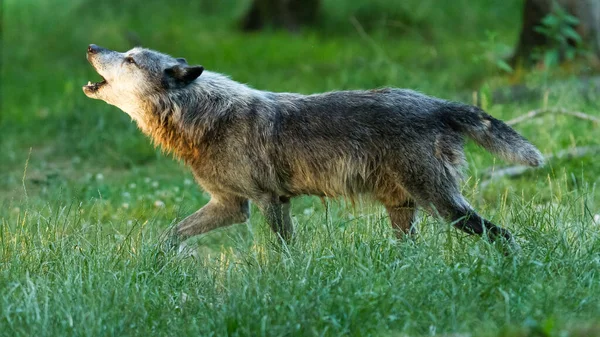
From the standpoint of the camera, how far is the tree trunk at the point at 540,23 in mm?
12977

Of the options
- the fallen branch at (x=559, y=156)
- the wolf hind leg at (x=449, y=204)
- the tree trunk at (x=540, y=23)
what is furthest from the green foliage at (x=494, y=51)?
the wolf hind leg at (x=449, y=204)

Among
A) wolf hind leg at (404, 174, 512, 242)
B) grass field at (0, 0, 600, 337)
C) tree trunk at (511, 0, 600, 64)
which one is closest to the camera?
grass field at (0, 0, 600, 337)

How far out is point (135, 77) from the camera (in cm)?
747

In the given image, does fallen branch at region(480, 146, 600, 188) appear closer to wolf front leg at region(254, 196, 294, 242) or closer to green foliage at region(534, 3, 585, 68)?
green foliage at region(534, 3, 585, 68)

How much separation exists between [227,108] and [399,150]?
1392mm

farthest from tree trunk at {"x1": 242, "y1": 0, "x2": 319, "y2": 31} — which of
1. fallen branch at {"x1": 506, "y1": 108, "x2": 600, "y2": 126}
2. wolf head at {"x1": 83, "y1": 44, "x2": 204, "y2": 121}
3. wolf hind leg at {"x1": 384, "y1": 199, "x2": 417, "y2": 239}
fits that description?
wolf hind leg at {"x1": 384, "y1": 199, "x2": 417, "y2": 239}

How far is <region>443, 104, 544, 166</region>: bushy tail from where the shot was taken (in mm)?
6883

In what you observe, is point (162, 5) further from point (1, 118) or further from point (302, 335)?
point (302, 335)

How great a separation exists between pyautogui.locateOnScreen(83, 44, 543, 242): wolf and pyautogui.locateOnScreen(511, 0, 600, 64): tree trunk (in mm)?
6201

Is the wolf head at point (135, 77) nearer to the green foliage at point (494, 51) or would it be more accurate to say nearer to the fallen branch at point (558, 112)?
the fallen branch at point (558, 112)

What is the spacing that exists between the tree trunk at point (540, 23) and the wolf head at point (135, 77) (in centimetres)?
662

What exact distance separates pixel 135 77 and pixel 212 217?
1.21m

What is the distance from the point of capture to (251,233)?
23.2 ft

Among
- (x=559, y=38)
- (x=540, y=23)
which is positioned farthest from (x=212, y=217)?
(x=540, y=23)
